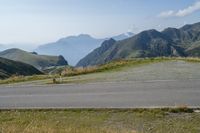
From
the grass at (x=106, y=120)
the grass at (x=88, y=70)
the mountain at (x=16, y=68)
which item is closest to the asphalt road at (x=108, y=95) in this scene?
the grass at (x=106, y=120)

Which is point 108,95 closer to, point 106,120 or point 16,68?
point 106,120

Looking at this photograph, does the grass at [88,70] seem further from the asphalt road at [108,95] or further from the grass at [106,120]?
the grass at [106,120]

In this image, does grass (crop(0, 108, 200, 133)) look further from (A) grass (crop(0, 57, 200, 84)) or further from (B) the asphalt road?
(A) grass (crop(0, 57, 200, 84))

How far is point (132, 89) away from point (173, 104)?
13.6 feet

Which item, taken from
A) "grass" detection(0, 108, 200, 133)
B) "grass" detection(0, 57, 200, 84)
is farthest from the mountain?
"grass" detection(0, 108, 200, 133)

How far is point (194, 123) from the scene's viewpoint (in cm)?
1125

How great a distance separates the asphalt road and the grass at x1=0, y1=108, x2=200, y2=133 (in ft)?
2.58

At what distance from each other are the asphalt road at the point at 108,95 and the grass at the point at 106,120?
2.58ft

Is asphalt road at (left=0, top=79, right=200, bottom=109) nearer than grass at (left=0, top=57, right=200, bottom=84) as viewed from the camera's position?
Yes

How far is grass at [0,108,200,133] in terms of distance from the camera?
1059 centimetres

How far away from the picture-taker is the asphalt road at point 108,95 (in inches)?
564

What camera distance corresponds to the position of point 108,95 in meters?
16.3

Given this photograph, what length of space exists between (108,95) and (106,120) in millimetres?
4153

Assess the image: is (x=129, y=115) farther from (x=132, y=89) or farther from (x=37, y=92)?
(x=37, y=92)
